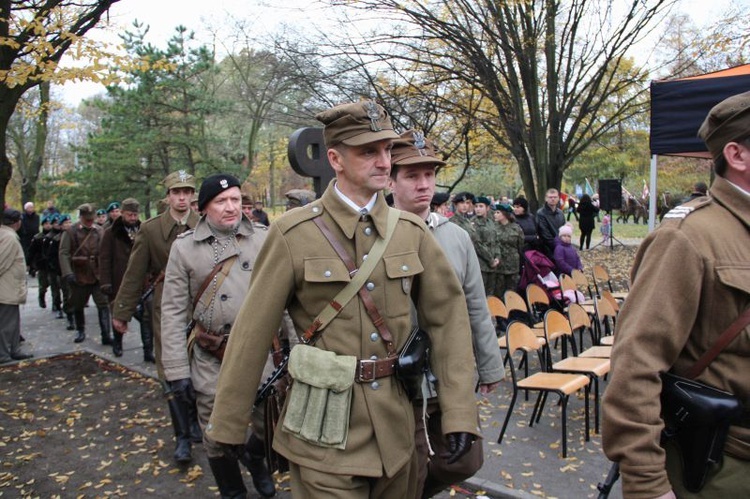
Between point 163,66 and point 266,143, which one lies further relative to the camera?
point 266,143

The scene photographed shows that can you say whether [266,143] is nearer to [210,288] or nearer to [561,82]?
[561,82]

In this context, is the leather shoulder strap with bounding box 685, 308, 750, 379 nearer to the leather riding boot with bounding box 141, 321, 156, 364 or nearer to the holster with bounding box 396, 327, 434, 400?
the holster with bounding box 396, 327, 434, 400

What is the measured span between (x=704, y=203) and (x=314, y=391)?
1.56 meters

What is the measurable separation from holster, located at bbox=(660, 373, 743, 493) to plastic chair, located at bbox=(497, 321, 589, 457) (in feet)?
10.4

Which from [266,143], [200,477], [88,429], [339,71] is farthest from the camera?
[266,143]

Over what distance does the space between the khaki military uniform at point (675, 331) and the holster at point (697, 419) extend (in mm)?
53

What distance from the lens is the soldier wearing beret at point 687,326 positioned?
192cm

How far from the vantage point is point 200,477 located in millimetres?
4992

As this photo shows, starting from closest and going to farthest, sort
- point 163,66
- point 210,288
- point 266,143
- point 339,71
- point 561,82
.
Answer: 1. point 210,288
2. point 163,66
3. point 339,71
4. point 561,82
5. point 266,143

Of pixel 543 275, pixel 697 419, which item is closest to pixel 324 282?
pixel 697 419

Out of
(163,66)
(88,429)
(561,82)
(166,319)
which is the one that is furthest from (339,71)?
(166,319)

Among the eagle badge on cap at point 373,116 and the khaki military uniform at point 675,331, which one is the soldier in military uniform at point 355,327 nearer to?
the eagle badge on cap at point 373,116

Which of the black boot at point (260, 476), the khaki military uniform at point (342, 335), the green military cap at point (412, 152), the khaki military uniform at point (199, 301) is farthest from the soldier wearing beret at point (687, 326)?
the black boot at point (260, 476)

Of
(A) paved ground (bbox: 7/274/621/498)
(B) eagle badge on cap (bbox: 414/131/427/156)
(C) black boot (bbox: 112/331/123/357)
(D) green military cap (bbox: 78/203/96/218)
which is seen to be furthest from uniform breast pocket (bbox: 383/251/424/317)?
(D) green military cap (bbox: 78/203/96/218)
